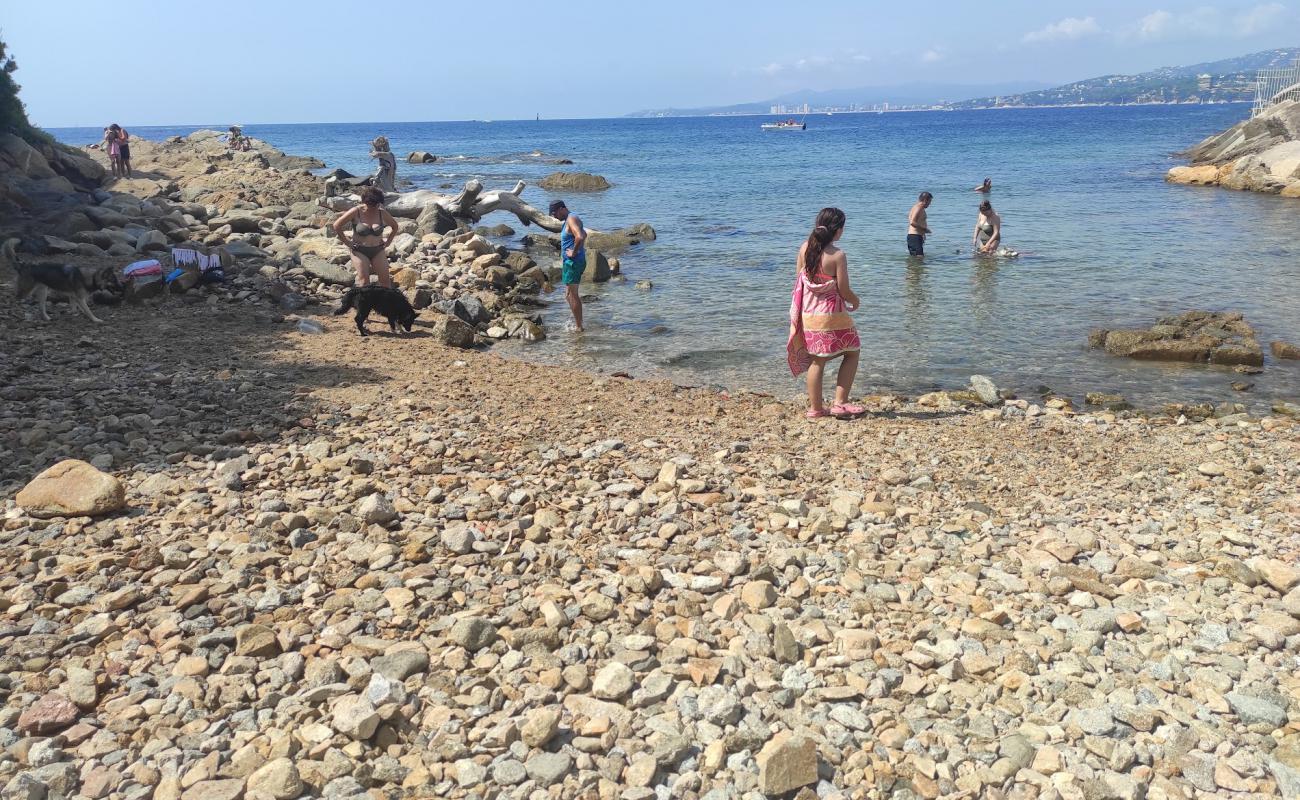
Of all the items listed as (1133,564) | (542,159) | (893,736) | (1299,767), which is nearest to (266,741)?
(893,736)

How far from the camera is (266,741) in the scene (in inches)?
133

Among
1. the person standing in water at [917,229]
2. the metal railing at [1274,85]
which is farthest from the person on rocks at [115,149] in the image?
the metal railing at [1274,85]

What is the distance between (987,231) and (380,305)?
13.1 m

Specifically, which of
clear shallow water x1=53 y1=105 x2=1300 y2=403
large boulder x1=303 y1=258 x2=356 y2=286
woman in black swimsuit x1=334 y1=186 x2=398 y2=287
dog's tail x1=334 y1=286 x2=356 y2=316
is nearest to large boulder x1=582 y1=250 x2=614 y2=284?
clear shallow water x1=53 y1=105 x2=1300 y2=403

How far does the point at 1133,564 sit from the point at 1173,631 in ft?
2.35

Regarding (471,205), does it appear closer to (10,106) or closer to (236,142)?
(10,106)

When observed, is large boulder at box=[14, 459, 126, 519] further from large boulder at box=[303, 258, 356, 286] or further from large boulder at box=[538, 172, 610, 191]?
large boulder at box=[538, 172, 610, 191]

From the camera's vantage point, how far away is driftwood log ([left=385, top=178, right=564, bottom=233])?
851 inches

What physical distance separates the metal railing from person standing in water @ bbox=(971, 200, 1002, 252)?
33.3 meters

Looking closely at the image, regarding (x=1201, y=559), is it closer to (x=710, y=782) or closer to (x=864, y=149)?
(x=710, y=782)

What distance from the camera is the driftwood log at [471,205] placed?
2162 cm

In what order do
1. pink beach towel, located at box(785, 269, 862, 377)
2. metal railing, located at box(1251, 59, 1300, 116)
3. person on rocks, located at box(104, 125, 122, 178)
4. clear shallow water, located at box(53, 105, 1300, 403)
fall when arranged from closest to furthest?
1. pink beach towel, located at box(785, 269, 862, 377)
2. clear shallow water, located at box(53, 105, 1300, 403)
3. person on rocks, located at box(104, 125, 122, 178)
4. metal railing, located at box(1251, 59, 1300, 116)

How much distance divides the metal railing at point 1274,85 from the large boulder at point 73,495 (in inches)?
1985

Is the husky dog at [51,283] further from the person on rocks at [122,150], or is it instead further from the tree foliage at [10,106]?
the person on rocks at [122,150]
